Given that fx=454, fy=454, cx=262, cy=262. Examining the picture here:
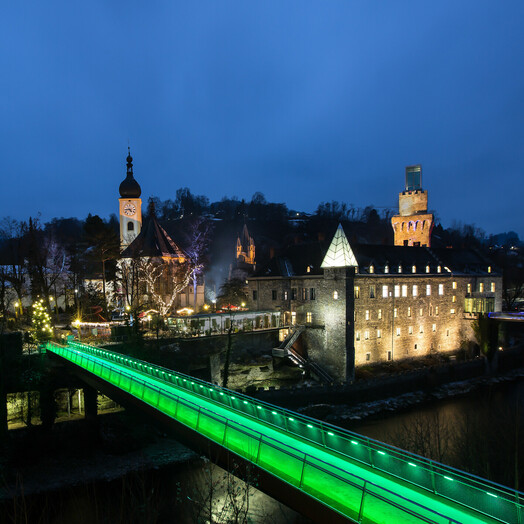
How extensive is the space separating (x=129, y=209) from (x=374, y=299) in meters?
37.0

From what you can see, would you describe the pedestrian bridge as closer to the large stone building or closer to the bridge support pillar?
the bridge support pillar

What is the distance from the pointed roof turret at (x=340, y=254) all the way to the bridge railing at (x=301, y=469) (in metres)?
24.9

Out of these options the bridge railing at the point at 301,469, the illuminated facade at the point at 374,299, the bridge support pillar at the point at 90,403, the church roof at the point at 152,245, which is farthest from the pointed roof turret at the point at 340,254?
the bridge railing at the point at 301,469

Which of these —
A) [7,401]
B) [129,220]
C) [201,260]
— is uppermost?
[129,220]

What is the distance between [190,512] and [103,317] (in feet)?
98.5

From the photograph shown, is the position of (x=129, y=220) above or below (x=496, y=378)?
above

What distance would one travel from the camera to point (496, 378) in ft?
153

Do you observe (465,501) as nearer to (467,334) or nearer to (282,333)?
(282,333)

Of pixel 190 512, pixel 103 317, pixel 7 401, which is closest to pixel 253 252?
pixel 103 317

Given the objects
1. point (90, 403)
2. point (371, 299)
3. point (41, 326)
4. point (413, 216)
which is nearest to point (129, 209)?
point (41, 326)

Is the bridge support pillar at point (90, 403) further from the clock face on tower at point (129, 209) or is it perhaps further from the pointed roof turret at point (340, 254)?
the clock face on tower at point (129, 209)

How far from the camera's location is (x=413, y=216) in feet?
206

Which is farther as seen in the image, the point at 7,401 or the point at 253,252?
the point at 253,252

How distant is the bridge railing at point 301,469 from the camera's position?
9.43m
